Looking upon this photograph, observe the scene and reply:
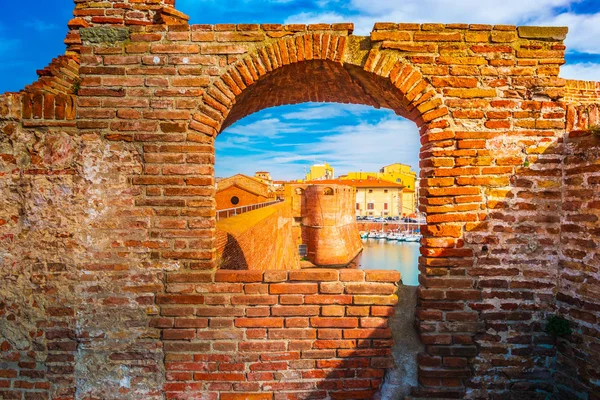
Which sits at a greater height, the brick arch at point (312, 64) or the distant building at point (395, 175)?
the distant building at point (395, 175)

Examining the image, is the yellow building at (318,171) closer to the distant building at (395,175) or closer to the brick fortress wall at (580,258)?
the distant building at (395,175)

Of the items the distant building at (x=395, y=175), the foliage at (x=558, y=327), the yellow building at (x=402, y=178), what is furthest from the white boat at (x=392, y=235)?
the foliage at (x=558, y=327)

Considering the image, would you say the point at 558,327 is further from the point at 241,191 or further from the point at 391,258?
the point at 391,258

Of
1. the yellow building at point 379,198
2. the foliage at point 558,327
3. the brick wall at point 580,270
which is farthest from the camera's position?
the yellow building at point 379,198

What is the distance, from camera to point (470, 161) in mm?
2764

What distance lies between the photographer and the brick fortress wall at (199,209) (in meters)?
2.75

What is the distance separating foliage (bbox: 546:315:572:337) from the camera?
265 cm

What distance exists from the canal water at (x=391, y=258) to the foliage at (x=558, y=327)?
2461 centimetres

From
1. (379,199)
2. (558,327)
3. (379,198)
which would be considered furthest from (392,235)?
(558,327)

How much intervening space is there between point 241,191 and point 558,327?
27.6 m

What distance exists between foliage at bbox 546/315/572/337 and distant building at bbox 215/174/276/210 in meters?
26.2

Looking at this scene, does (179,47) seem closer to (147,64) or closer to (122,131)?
(147,64)

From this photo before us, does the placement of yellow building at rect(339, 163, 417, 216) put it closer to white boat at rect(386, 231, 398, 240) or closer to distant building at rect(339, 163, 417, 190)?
distant building at rect(339, 163, 417, 190)

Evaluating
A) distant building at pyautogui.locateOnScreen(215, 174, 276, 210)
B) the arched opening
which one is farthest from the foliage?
distant building at pyautogui.locateOnScreen(215, 174, 276, 210)
